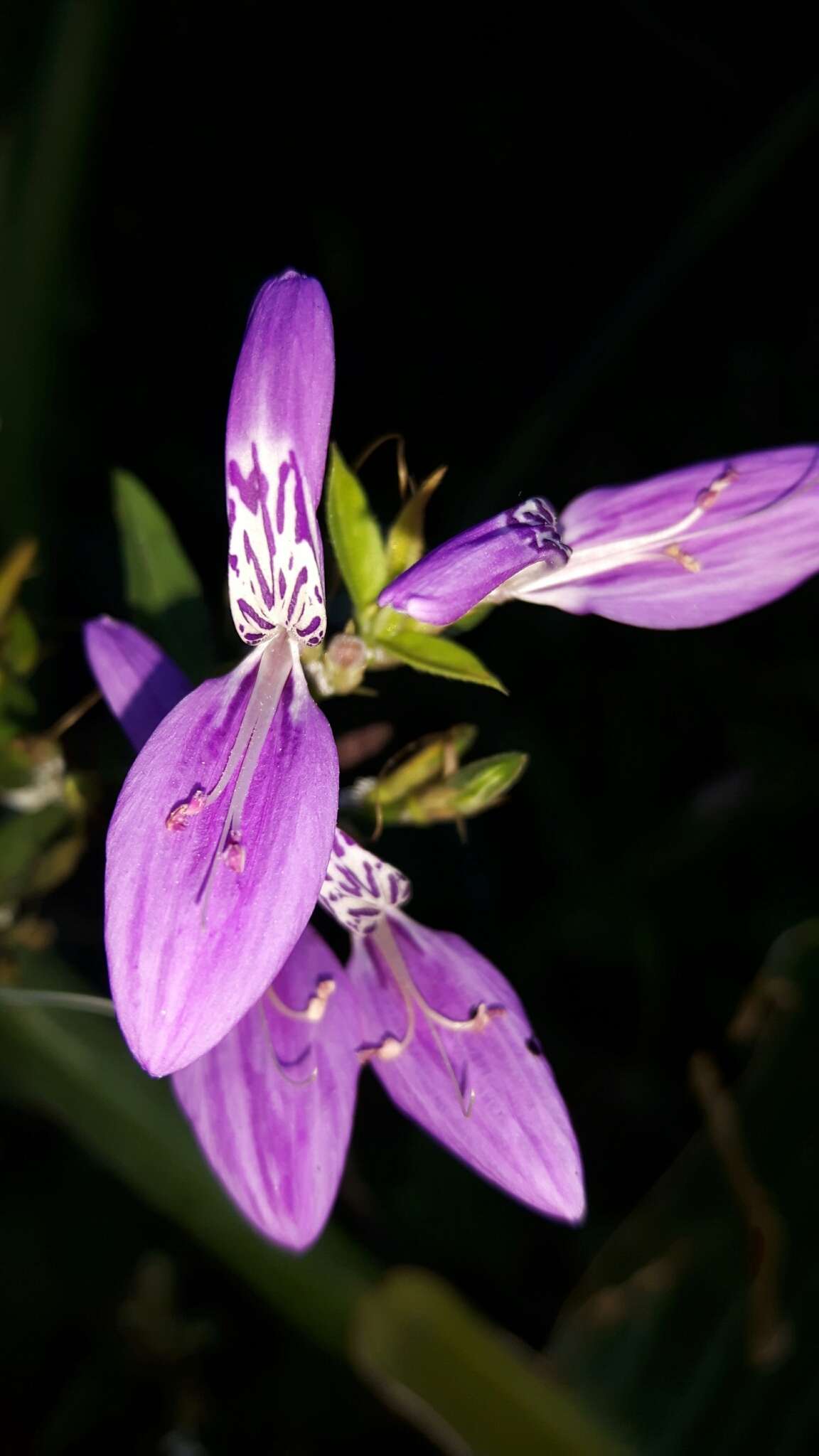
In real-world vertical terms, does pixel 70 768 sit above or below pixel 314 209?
below

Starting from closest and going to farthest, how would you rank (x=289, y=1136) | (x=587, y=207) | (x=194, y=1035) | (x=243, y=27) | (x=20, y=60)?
(x=194, y=1035) < (x=289, y=1136) < (x=20, y=60) < (x=243, y=27) < (x=587, y=207)

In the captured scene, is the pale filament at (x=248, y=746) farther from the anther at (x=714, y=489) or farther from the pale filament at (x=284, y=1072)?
the anther at (x=714, y=489)

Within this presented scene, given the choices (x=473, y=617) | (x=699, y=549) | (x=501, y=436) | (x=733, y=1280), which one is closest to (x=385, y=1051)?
(x=473, y=617)

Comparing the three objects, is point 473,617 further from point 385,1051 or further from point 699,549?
point 385,1051

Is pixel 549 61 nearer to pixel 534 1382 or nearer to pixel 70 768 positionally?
pixel 70 768

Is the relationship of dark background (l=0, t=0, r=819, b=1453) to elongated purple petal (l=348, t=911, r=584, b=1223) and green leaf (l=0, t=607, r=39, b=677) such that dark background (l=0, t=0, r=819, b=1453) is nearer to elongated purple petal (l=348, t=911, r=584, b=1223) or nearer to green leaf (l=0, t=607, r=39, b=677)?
green leaf (l=0, t=607, r=39, b=677)

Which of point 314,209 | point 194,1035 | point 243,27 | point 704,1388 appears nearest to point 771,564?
point 194,1035
